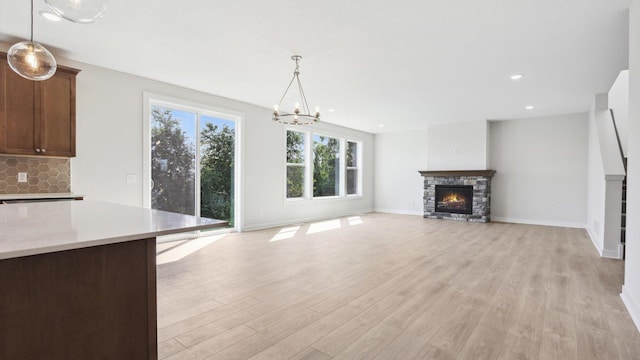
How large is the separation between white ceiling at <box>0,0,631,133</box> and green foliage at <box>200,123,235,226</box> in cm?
84

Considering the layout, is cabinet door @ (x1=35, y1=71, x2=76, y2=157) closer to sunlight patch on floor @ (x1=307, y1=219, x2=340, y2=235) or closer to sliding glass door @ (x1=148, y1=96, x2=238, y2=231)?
sliding glass door @ (x1=148, y1=96, x2=238, y2=231)

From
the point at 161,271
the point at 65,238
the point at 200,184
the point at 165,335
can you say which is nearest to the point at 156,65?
the point at 200,184

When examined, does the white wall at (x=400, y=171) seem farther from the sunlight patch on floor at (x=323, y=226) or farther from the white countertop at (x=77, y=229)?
the white countertop at (x=77, y=229)

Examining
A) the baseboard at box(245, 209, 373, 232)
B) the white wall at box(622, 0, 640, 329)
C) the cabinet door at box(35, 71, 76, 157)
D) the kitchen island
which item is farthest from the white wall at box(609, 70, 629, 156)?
the cabinet door at box(35, 71, 76, 157)

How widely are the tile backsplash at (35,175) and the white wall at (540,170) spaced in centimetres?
852

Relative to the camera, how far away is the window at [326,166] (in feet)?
26.9

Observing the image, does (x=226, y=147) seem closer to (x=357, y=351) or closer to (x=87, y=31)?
(x=87, y=31)

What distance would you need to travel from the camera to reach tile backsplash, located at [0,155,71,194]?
3.63 meters

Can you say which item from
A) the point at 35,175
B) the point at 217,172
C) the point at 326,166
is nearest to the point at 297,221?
the point at 326,166

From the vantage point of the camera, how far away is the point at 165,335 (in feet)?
7.07

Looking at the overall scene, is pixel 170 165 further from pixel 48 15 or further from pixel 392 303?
pixel 392 303

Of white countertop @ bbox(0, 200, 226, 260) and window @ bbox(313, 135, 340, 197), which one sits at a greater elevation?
window @ bbox(313, 135, 340, 197)

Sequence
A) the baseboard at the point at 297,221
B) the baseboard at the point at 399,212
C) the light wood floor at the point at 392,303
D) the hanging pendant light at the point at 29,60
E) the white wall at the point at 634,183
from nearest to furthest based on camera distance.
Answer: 1. the light wood floor at the point at 392,303
2. the hanging pendant light at the point at 29,60
3. the white wall at the point at 634,183
4. the baseboard at the point at 297,221
5. the baseboard at the point at 399,212

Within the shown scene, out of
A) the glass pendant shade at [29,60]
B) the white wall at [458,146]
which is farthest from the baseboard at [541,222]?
the glass pendant shade at [29,60]
